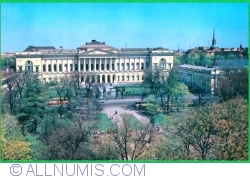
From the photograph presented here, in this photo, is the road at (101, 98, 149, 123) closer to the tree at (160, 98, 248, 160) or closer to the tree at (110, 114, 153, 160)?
the tree at (110, 114, 153, 160)

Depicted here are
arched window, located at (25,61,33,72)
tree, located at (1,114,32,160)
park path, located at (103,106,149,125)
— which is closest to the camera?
tree, located at (1,114,32,160)

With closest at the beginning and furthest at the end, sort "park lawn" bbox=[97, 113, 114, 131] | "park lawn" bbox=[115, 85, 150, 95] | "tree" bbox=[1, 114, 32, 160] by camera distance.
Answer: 1. "tree" bbox=[1, 114, 32, 160]
2. "park lawn" bbox=[97, 113, 114, 131]
3. "park lawn" bbox=[115, 85, 150, 95]

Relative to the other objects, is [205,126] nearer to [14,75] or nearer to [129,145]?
[129,145]

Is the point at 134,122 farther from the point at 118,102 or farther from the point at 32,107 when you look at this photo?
the point at 32,107

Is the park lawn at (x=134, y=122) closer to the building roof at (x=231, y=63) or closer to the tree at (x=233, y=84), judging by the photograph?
the tree at (x=233, y=84)

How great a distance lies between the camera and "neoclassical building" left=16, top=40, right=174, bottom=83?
5047mm

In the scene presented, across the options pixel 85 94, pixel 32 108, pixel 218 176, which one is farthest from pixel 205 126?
pixel 32 108

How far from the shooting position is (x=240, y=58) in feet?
16.0

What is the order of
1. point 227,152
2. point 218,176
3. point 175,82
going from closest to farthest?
point 218,176 → point 227,152 → point 175,82

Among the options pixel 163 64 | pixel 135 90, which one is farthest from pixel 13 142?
pixel 163 64

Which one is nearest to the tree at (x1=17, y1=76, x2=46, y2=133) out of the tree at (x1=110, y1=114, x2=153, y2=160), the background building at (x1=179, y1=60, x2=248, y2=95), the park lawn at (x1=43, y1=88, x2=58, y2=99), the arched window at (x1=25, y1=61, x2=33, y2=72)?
the park lawn at (x1=43, y1=88, x2=58, y2=99)

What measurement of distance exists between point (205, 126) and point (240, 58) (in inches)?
36.0

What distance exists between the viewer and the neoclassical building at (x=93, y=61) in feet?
16.6

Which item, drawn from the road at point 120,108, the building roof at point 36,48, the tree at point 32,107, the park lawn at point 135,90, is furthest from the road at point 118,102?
the building roof at point 36,48
